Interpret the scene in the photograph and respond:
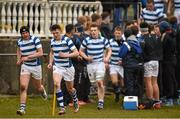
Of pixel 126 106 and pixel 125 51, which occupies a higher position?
pixel 125 51

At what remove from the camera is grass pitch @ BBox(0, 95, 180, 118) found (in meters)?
21.1

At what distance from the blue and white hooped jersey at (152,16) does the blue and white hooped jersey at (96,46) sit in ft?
10.2

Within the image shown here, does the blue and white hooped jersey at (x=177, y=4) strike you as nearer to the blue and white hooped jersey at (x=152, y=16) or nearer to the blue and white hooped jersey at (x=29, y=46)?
the blue and white hooped jersey at (x=152, y=16)

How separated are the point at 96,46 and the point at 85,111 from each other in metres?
1.83

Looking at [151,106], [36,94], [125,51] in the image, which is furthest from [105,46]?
[36,94]

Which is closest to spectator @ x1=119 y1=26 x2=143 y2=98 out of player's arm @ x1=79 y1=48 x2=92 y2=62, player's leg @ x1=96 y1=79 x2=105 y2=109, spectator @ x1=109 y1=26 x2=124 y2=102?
player's leg @ x1=96 y1=79 x2=105 y2=109

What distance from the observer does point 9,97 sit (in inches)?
1021

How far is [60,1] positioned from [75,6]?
0.50 meters

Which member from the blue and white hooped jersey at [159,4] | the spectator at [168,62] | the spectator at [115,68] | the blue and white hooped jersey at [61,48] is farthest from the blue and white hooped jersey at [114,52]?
the blue and white hooped jersey at [61,48]

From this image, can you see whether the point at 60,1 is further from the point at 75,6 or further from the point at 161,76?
the point at 161,76

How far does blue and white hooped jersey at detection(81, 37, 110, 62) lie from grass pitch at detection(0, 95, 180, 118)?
139 cm

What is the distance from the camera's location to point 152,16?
1022 inches

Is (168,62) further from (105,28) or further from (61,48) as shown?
(61,48)

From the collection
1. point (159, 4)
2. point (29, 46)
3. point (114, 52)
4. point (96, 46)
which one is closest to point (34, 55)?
point (29, 46)
